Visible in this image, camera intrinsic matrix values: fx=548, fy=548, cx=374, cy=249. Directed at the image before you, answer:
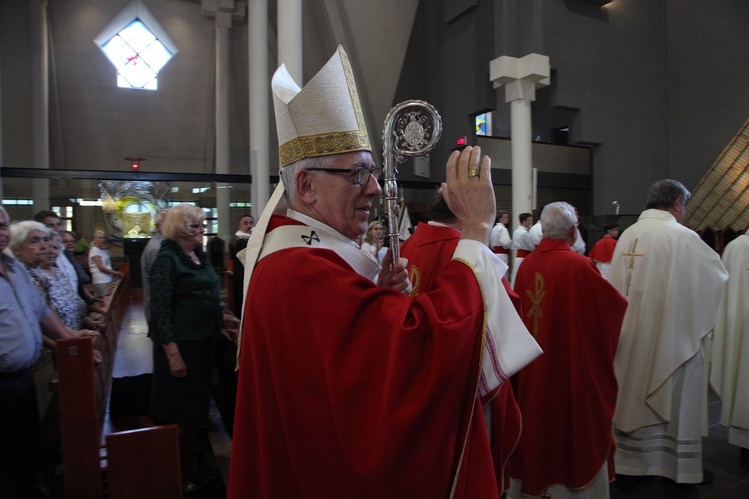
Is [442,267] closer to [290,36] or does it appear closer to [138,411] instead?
[138,411]

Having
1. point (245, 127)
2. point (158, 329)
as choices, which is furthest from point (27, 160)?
point (158, 329)

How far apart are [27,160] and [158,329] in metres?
14.2

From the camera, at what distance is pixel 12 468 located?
108 inches

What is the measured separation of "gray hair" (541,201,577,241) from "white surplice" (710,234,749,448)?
1.69m

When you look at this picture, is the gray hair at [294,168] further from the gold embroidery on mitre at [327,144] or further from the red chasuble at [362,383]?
the red chasuble at [362,383]

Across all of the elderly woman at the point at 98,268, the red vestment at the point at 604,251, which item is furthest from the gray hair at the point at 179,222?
the red vestment at the point at 604,251

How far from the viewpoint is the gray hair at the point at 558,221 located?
3172 mm

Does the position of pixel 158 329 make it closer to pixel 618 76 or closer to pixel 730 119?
pixel 618 76

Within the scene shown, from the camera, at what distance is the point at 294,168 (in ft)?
5.13

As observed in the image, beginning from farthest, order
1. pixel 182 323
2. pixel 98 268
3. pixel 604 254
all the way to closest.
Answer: pixel 604 254
pixel 98 268
pixel 182 323

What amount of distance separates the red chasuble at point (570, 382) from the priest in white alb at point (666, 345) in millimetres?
509

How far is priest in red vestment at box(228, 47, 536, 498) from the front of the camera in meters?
1.21

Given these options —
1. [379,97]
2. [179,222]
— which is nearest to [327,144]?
[179,222]

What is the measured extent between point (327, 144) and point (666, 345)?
9.28 feet
